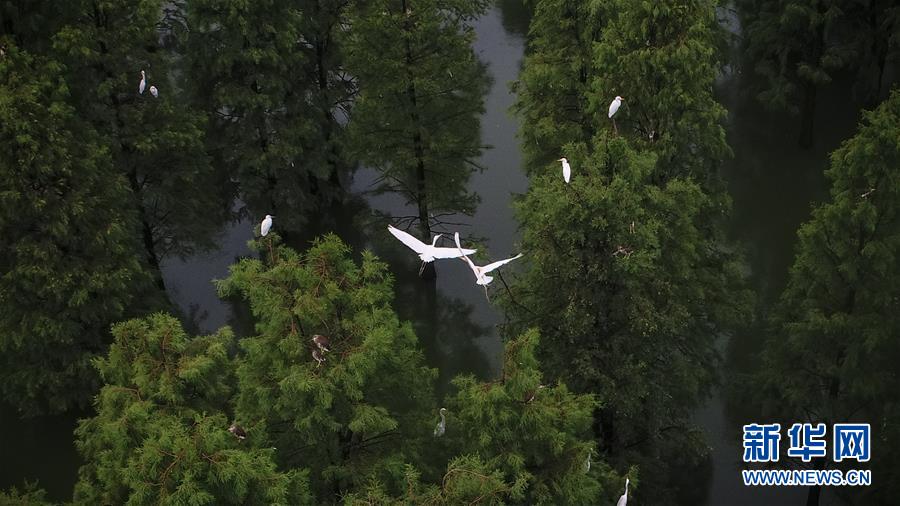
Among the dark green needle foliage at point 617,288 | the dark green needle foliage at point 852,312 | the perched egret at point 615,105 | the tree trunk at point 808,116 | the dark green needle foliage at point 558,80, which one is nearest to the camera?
the dark green needle foliage at point 617,288

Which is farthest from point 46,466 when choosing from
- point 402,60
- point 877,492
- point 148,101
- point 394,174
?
point 877,492

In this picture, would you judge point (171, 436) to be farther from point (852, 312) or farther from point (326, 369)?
point (852, 312)

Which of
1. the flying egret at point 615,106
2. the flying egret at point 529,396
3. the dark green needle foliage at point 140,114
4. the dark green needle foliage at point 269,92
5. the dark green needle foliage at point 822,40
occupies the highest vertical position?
the dark green needle foliage at point 822,40

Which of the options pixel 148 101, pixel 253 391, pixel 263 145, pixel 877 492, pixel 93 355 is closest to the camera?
pixel 253 391

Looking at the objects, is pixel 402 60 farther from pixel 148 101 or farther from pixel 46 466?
pixel 46 466

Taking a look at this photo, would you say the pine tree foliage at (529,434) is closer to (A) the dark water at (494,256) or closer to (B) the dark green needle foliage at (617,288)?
(B) the dark green needle foliage at (617,288)

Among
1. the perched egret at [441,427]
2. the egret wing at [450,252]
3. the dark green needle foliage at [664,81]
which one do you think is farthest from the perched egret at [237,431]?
the dark green needle foliage at [664,81]
